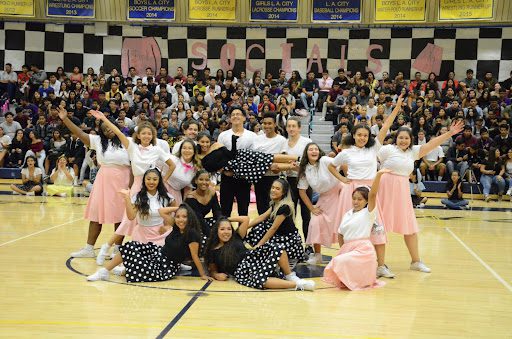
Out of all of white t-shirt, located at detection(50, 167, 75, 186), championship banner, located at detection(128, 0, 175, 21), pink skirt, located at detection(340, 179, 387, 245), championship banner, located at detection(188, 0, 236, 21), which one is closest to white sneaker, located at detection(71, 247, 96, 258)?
pink skirt, located at detection(340, 179, 387, 245)

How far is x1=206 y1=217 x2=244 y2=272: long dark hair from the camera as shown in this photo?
590 centimetres

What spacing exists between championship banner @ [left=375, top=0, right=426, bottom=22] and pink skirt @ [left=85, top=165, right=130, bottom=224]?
40.6 ft

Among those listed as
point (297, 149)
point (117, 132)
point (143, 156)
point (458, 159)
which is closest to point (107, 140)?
point (117, 132)

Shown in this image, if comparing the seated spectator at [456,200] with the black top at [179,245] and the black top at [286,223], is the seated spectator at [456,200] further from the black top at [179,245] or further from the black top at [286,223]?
the black top at [179,245]

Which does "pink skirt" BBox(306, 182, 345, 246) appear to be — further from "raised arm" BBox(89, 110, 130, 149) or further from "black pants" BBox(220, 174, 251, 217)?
"raised arm" BBox(89, 110, 130, 149)

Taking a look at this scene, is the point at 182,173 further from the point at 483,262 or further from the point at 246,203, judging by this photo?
the point at 483,262

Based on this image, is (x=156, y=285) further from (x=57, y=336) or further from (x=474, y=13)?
(x=474, y=13)

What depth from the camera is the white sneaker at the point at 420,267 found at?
21.2 feet

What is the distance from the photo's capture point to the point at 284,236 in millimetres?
6457

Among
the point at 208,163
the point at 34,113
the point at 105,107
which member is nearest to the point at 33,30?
the point at 34,113

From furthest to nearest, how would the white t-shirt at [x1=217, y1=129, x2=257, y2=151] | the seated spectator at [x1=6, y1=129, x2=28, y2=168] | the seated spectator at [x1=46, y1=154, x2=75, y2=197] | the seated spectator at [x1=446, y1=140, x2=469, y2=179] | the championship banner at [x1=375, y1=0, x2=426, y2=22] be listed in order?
1. the championship banner at [x1=375, y1=0, x2=426, y2=22]
2. the seated spectator at [x1=6, y1=129, x2=28, y2=168]
3. the seated spectator at [x1=446, y1=140, x2=469, y2=179]
4. the seated spectator at [x1=46, y1=154, x2=75, y2=197]
5. the white t-shirt at [x1=217, y1=129, x2=257, y2=151]

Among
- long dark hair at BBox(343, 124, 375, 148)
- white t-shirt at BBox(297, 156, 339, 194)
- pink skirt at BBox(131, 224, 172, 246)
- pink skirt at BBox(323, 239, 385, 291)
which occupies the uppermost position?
long dark hair at BBox(343, 124, 375, 148)

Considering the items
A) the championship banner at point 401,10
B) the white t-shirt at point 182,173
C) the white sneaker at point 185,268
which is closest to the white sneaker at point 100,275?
the white sneaker at point 185,268

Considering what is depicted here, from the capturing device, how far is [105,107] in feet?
52.4
